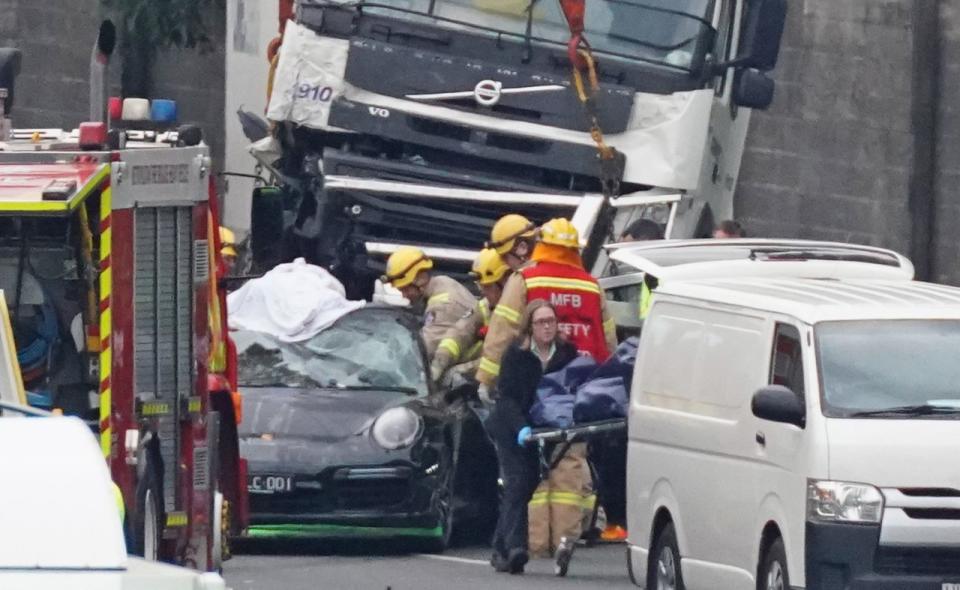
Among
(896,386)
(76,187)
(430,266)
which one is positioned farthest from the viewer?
(430,266)

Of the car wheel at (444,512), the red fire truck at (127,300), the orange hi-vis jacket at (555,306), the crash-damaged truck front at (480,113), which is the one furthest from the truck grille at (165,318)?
the crash-damaged truck front at (480,113)

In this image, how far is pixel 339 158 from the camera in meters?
18.1

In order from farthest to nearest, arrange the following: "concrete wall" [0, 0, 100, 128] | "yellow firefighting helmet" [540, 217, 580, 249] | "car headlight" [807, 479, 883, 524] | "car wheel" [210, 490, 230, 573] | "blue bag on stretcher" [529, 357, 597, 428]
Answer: "concrete wall" [0, 0, 100, 128] → "yellow firefighting helmet" [540, 217, 580, 249] → "blue bag on stretcher" [529, 357, 597, 428] → "car wheel" [210, 490, 230, 573] → "car headlight" [807, 479, 883, 524]

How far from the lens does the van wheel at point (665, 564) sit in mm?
12016

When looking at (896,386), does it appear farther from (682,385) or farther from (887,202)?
(887,202)

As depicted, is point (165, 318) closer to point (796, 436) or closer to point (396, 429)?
point (796, 436)

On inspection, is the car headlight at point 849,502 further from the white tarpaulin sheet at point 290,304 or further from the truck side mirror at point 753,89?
the truck side mirror at point 753,89

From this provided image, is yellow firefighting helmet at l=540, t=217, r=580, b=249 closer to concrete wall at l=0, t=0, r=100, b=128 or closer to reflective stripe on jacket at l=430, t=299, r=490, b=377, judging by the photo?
reflective stripe on jacket at l=430, t=299, r=490, b=377

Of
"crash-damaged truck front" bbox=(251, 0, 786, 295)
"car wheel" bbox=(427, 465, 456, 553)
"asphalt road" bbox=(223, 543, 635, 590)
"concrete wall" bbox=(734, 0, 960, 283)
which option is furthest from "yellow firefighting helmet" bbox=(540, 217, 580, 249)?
"concrete wall" bbox=(734, 0, 960, 283)

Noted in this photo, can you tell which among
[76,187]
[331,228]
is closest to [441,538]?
[331,228]

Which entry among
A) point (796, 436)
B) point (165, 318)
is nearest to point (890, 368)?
point (796, 436)

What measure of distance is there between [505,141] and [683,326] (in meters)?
6.16

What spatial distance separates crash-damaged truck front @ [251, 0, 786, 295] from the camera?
17922 mm

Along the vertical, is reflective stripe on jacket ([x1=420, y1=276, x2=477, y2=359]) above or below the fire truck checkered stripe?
below
